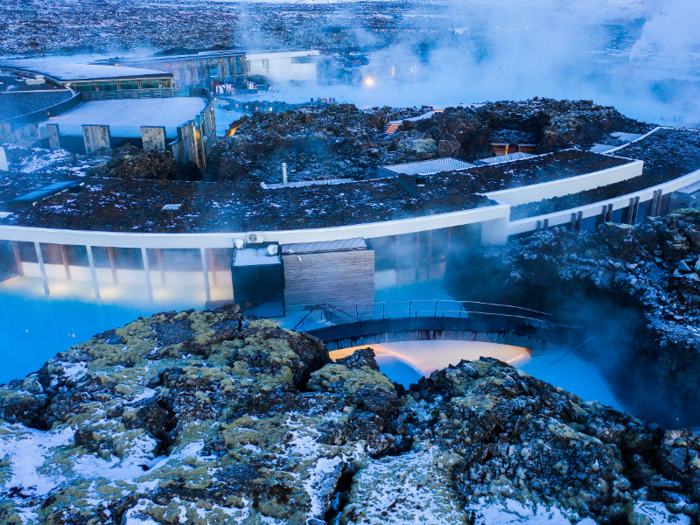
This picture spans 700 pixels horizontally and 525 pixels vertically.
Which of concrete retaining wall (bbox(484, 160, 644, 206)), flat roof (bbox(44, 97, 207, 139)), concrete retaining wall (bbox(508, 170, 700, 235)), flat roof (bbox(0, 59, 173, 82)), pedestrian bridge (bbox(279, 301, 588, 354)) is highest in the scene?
flat roof (bbox(0, 59, 173, 82))

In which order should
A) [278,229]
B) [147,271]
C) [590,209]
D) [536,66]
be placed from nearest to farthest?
1. [147,271]
2. [278,229]
3. [590,209]
4. [536,66]

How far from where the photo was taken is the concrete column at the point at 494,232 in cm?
1616

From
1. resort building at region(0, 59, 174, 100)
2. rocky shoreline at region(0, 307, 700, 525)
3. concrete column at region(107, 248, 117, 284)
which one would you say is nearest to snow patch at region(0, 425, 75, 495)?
rocky shoreline at region(0, 307, 700, 525)

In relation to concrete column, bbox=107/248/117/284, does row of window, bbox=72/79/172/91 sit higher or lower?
higher

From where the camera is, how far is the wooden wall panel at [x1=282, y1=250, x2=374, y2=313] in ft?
43.9

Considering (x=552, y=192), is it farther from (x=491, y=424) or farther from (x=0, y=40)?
(x=0, y=40)

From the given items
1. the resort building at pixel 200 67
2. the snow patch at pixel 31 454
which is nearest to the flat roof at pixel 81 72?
the resort building at pixel 200 67

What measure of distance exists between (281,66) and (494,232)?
45764mm

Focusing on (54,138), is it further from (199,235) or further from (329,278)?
(329,278)

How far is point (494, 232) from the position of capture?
53.6ft

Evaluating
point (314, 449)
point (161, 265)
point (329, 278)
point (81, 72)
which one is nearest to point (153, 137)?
point (161, 265)

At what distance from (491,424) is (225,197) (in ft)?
39.5

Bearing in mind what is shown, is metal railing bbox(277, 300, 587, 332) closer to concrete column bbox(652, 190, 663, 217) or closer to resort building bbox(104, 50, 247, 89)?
concrete column bbox(652, 190, 663, 217)

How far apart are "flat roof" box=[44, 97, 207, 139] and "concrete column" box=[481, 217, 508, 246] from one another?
53.1 ft
